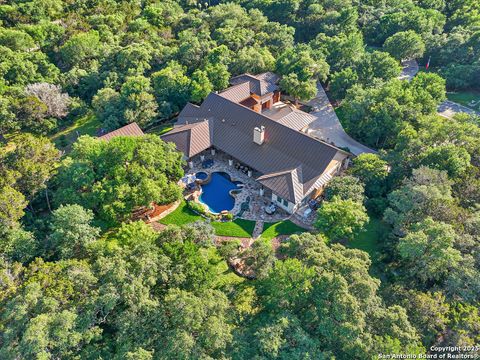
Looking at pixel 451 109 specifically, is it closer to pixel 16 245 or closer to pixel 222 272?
pixel 222 272

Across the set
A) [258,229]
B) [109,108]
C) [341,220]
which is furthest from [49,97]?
[341,220]

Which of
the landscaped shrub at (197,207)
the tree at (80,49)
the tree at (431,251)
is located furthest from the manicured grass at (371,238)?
the tree at (80,49)

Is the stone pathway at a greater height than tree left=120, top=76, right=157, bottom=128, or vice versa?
tree left=120, top=76, right=157, bottom=128

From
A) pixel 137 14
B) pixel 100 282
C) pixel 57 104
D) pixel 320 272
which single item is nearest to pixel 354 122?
pixel 320 272

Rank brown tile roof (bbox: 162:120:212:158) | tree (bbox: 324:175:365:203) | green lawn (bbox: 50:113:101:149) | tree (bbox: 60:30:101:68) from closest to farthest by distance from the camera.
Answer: tree (bbox: 324:175:365:203)
brown tile roof (bbox: 162:120:212:158)
green lawn (bbox: 50:113:101:149)
tree (bbox: 60:30:101:68)

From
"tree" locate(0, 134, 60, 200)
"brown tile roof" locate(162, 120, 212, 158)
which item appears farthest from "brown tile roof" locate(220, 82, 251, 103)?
"tree" locate(0, 134, 60, 200)

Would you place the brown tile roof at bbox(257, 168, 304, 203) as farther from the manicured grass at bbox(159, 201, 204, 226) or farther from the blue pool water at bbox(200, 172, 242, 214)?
the manicured grass at bbox(159, 201, 204, 226)

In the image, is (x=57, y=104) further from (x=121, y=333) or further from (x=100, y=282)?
(x=121, y=333)

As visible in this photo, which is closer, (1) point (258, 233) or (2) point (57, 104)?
(1) point (258, 233)
